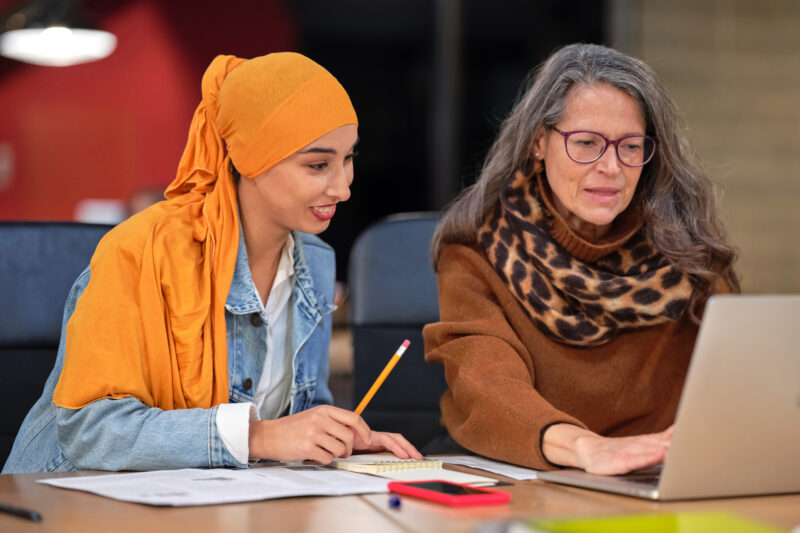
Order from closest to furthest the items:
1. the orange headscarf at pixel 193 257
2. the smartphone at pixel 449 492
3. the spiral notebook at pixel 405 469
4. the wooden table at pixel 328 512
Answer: the wooden table at pixel 328 512 → the smartphone at pixel 449 492 → the spiral notebook at pixel 405 469 → the orange headscarf at pixel 193 257

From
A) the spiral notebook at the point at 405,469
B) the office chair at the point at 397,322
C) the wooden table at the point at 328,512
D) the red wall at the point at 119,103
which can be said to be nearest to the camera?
the wooden table at the point at 328,512

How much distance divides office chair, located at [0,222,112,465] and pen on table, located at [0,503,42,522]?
2.53 feet

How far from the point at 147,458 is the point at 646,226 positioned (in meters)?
0.91

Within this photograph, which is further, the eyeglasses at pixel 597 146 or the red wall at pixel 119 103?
the red wall at pixel 119 103

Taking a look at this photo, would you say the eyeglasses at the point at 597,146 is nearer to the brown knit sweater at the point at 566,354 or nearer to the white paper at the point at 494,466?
the brown knit sweater at the point at 566,354

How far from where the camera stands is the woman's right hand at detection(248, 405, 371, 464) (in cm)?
129

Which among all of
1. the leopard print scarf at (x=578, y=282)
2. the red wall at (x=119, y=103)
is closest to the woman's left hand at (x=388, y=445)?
the leopard print scarf at (x=578, y=282)

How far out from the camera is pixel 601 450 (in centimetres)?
127

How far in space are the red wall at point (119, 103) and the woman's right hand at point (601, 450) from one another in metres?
3.81

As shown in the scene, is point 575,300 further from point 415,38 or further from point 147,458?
point 415,38

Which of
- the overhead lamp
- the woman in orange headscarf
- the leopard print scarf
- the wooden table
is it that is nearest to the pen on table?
the wooden table

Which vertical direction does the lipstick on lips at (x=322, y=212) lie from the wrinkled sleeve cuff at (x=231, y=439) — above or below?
above

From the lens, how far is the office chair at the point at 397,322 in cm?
210

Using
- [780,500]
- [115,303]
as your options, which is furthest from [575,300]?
[115,303]
